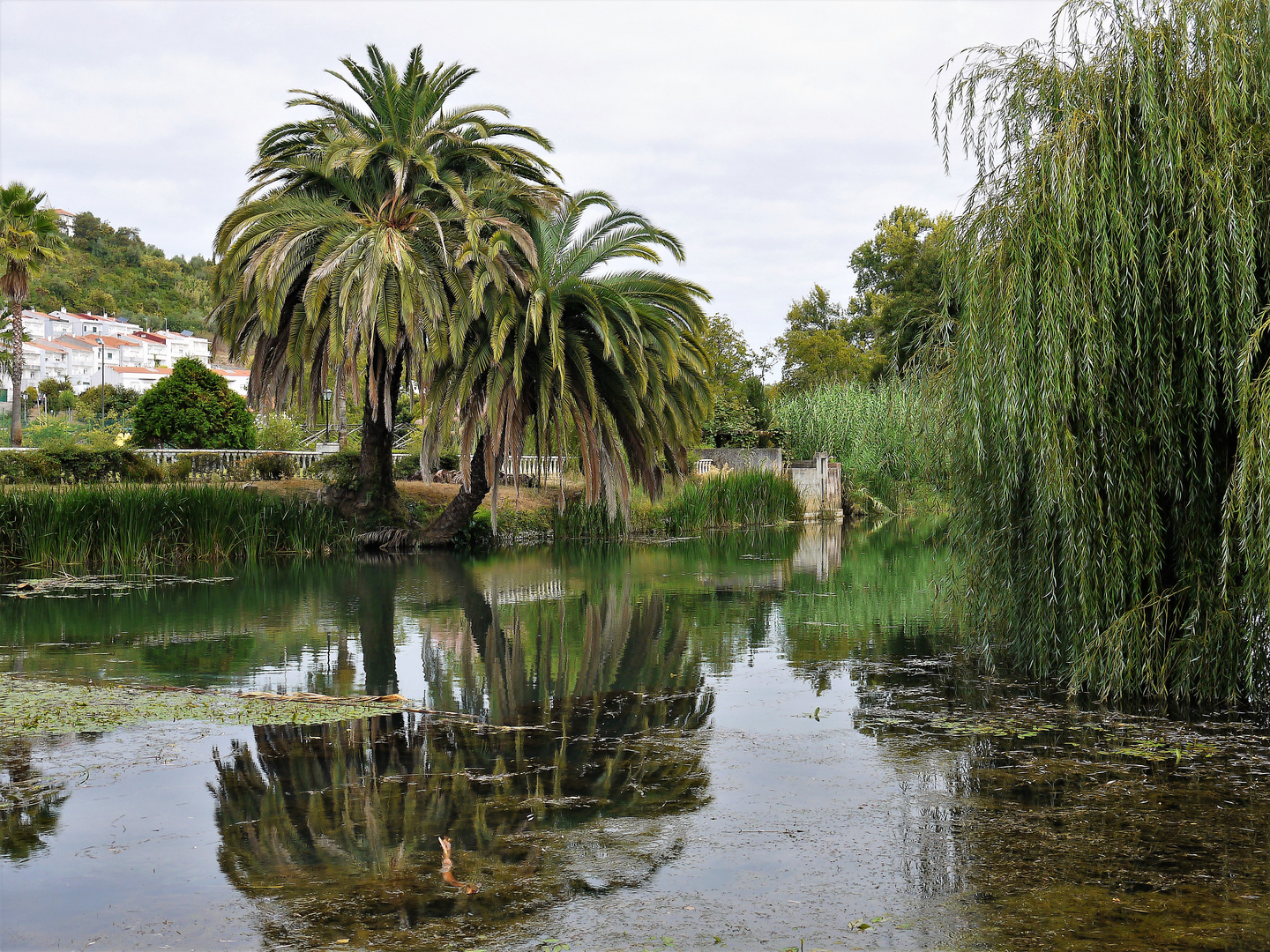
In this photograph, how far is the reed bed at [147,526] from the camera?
18156 mm

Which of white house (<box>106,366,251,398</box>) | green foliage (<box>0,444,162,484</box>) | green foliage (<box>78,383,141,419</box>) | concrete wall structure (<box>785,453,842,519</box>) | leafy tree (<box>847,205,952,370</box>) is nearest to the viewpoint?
green foliage (<box>0,444,162,484</box>)

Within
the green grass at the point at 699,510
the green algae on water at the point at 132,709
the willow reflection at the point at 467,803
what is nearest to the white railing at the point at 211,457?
the green grass at the point at 699,510

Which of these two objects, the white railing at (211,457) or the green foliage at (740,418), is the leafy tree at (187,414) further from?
the green foliage at (740,418)

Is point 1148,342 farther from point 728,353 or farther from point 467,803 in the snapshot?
point 728,353

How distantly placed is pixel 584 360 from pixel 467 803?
15.8m

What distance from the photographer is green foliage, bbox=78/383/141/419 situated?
5512cm

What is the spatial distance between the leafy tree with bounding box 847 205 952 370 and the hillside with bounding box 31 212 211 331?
7302 cm

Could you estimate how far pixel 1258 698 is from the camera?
755 cm

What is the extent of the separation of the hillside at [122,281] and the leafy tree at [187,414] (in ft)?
253

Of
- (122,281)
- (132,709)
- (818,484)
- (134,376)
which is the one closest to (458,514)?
(132,709)

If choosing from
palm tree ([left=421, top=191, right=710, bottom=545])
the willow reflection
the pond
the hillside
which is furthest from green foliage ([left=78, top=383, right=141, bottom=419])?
the willow reflection

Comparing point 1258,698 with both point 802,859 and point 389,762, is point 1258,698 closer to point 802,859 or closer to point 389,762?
point 802,859

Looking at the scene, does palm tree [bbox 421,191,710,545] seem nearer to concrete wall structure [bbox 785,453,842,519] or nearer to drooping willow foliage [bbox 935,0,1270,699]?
drooping willow foliage [bbox 935,0,1270,699]

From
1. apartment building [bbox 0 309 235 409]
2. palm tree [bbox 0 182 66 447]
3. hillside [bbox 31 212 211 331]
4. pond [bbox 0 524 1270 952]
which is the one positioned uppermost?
hillside [bbox 31 212 211 331]
